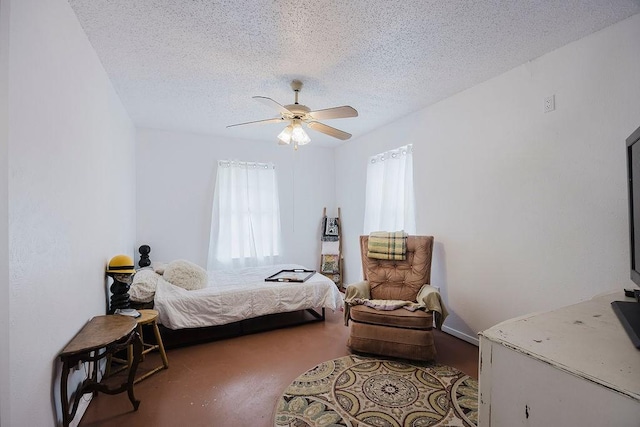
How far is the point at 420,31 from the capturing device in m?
1.86

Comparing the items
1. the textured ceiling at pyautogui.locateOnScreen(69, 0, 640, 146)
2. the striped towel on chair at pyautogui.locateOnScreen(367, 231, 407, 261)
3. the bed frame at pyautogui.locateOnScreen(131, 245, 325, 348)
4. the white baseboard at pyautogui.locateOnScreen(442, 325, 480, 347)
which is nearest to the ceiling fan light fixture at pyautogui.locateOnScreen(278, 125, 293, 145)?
the textured ceiling at pyautogui.locateOnScreen(69, 0, 640, 146)

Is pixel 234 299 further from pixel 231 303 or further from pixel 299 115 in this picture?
pixel 299 115

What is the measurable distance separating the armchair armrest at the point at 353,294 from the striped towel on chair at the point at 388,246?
36 centimetres

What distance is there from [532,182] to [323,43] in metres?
1.94

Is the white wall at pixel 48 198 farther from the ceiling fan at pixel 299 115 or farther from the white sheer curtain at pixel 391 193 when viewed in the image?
the white sheer curtain at pixel 391 193

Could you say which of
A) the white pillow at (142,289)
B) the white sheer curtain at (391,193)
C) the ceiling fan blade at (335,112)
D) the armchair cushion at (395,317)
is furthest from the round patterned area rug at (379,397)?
the ceiling fan blade at (335,112)

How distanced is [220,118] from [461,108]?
2.76m

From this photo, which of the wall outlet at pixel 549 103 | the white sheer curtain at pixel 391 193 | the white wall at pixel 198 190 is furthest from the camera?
the white wall at pixel 198 190

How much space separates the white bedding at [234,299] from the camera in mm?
2596

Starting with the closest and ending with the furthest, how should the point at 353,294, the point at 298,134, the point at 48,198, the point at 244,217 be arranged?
the point at 48,198
the point at 298,134
the point at 353,294
the point at 244,217

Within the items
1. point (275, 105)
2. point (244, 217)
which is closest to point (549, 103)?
point (275, 105)

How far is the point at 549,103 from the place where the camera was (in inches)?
83.9

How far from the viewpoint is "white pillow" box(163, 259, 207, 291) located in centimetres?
281

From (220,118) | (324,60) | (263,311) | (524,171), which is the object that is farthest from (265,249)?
(524,171)
